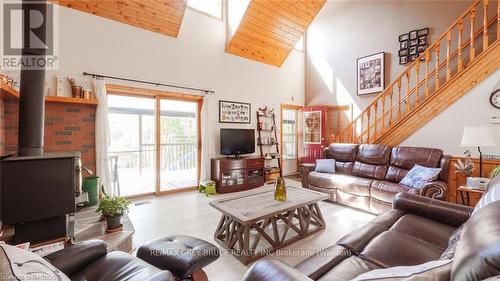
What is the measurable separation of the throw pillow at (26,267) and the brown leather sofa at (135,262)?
38 cm

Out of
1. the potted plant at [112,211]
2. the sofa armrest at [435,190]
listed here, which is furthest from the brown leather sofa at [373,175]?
the potted plant at [112,211]

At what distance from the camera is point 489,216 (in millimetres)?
980

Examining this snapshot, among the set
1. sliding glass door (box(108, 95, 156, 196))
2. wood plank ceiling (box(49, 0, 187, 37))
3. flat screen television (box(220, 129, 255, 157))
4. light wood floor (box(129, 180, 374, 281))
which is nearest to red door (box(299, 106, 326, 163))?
flat screen television (box(220, 129, 255, 157))

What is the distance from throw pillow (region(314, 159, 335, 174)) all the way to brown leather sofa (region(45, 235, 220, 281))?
3242mm

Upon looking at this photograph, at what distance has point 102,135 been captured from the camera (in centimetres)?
352

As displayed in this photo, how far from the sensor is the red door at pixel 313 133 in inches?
232

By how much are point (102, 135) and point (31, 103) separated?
5.33 feet

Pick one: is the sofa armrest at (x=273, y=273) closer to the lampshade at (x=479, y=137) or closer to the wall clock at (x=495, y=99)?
the lampshade at (x=479, y=137)

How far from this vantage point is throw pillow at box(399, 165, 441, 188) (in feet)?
9.87

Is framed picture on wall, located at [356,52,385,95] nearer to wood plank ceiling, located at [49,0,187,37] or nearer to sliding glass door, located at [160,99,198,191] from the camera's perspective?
sliding glass door, located at [160,99,198,191]

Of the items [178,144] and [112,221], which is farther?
[178,144]

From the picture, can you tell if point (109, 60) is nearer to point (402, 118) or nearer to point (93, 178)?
point (93, 178)

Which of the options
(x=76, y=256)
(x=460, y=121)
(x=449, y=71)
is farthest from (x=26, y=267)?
(x=449, y=71)

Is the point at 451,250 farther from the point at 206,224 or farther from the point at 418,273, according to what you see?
the point at 206,224
